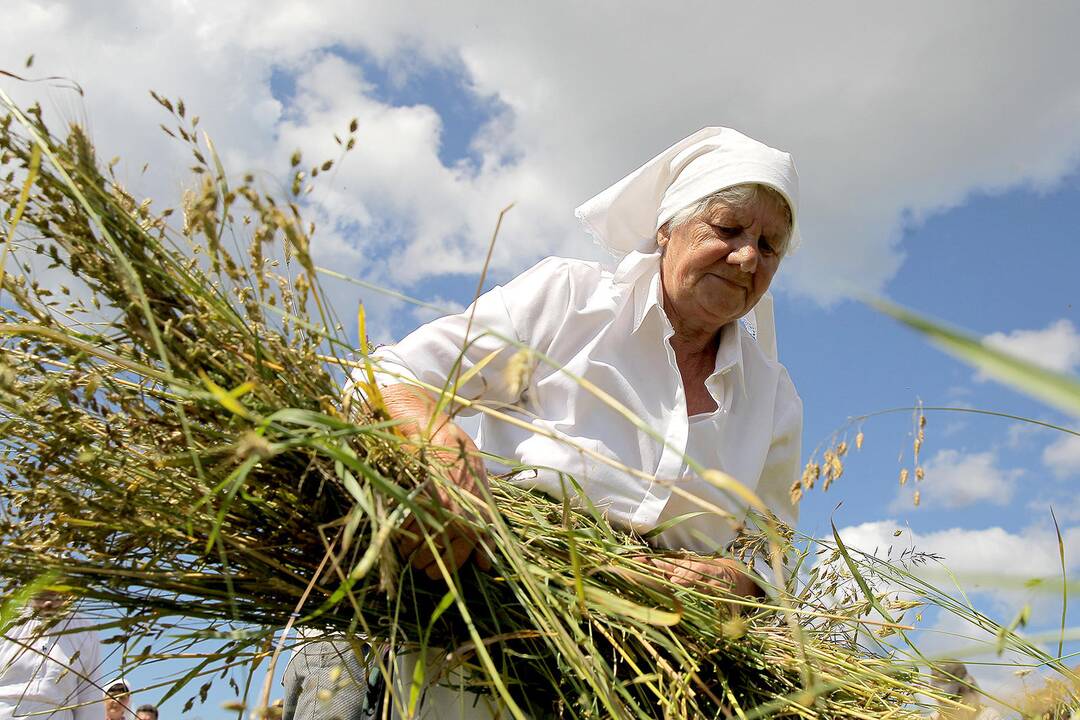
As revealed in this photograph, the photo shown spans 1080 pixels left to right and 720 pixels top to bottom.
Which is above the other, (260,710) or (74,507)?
(74,507)

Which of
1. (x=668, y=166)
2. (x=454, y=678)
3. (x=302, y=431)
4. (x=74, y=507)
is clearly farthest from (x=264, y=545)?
(x=668, y=166)

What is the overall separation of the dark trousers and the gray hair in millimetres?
1299

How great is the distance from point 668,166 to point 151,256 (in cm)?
161

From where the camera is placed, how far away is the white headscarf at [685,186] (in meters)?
2.27

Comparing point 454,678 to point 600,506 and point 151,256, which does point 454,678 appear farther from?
point 151,256

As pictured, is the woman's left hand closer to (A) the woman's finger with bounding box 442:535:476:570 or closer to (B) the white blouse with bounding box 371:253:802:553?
(B) the white blouse with bounding box 371:253:802:553

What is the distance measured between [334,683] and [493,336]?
0.96m

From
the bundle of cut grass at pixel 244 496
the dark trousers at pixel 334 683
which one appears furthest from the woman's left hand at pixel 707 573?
the dark trousers at pixel 334 683

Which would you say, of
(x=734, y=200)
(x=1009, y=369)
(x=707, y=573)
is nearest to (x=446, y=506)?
(x=707, y=573)

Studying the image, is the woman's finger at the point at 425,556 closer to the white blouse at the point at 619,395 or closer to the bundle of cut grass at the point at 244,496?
the bundle of cut grass at the point at 244,496

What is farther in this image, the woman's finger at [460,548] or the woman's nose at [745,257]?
the woman's nose at [745,257]

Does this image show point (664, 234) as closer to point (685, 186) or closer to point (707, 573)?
point (685, 186)

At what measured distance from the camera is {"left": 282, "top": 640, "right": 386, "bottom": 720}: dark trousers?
128 cm

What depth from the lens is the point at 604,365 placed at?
2145 millimetres
